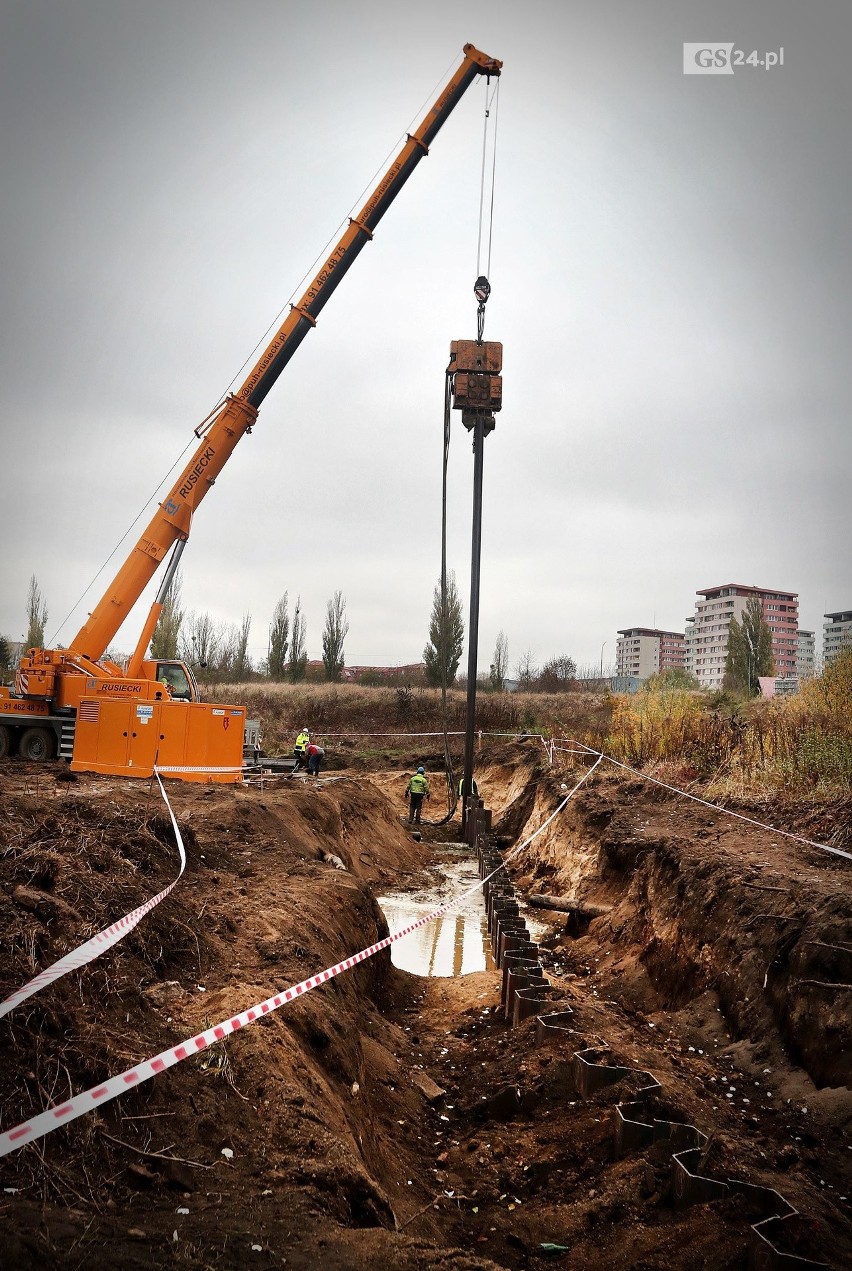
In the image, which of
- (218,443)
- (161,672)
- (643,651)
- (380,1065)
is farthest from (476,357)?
(643,651)

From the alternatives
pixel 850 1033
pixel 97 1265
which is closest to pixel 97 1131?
pixel 97 1265

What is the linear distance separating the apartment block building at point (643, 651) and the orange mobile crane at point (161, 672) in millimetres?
124040

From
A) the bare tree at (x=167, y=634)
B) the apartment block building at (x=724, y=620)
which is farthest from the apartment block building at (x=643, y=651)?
the bare tree at (x=167, y=634)

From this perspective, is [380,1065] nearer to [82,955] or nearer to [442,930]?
[82,955]

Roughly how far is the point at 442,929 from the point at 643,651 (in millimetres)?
130354

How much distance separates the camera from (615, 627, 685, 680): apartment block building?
13600 centimetres

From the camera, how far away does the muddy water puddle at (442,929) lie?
9.83 metres

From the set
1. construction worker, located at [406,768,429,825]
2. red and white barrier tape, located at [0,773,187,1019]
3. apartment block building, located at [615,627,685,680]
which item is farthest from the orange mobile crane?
apartment block building, located at [615,627,685,680]

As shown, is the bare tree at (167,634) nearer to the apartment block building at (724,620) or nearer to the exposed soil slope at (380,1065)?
the exposed soil slope at (380,1065)

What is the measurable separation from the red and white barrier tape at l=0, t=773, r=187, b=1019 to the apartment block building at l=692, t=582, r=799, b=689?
112 m

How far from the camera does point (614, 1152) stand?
425 centimetres

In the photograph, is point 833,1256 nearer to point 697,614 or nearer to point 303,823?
point 303,823

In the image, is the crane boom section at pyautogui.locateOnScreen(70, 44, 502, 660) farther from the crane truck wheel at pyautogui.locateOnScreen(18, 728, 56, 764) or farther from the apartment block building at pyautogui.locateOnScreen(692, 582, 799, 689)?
the apartment block building at pyautogui.locateOnScreen(692, 582, 799, 689)

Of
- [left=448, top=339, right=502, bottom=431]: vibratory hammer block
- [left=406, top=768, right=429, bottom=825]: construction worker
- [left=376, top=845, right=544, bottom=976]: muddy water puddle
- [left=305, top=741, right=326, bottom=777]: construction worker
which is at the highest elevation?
[left=448, top=339, right=502, bottom=431]: vibratory hammer block
